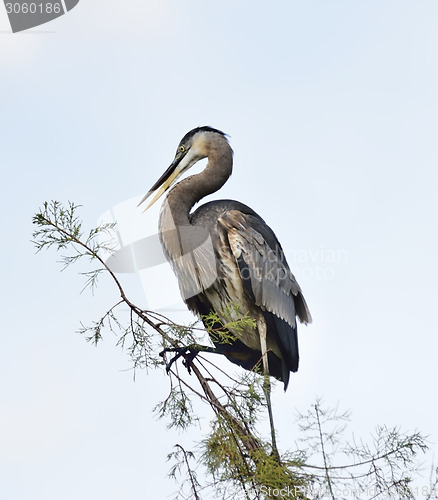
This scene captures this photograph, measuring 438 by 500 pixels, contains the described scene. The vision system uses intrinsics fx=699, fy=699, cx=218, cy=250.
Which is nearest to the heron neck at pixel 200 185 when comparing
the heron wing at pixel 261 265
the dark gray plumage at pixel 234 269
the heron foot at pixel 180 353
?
the dark gray plumage at pixel 234 269

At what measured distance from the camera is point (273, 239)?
5773mm

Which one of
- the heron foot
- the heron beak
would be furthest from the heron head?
the heron foot

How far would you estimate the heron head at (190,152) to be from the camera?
5.95 meters

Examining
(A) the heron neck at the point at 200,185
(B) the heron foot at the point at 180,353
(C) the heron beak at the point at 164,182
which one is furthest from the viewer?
(C) the heron beak at the point at 164,182

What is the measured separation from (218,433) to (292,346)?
2247 millimetres

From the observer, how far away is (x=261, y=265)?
17.8 feet

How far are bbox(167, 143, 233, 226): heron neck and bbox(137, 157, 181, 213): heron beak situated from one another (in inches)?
7.8

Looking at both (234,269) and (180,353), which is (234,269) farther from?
(180,353)

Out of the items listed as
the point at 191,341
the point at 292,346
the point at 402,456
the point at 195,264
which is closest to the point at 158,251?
the point at 195,264

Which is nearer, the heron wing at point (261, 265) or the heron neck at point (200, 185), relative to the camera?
the heron wing at point (261, 265)

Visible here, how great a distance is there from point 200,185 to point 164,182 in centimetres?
37

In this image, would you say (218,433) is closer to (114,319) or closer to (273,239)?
(114,319)

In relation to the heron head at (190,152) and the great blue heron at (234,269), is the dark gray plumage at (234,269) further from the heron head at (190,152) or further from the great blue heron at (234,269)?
the heron head at (190,152)

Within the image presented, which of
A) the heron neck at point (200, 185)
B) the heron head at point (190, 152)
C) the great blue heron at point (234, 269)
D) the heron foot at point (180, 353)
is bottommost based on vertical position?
the heron foot at point (180, 353)
